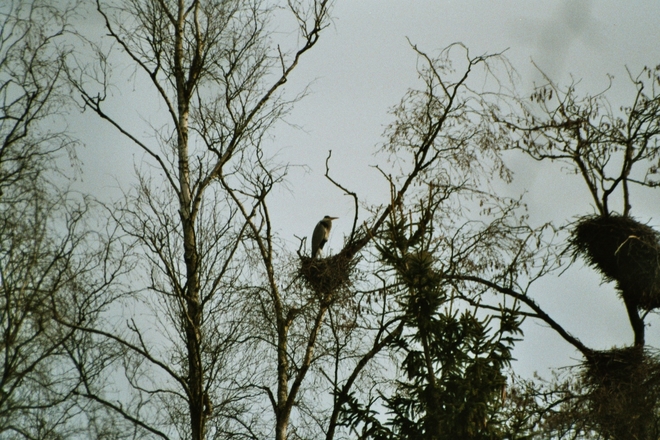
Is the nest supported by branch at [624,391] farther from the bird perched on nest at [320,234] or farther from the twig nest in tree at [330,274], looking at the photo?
the bird perched on nest at [320,234]

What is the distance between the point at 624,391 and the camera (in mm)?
9773

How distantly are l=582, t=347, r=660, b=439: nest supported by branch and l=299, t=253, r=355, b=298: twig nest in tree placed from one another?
3515 mm

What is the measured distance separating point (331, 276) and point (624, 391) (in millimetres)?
3919

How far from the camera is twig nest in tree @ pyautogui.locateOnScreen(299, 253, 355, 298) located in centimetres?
972

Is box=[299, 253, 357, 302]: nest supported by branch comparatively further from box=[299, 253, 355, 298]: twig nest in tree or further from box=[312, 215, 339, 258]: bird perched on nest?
box=[312, 215, 339, 258]: bird perched on nest

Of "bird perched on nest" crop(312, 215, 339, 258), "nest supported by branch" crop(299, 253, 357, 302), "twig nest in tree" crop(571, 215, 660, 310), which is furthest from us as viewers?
"bird perched on nest" crop(312, 215, 339, 258)

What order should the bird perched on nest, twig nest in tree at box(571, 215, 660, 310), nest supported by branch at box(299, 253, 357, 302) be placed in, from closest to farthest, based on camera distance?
1. nest supported by branch at box(299, 253, 357, 302)
2. twig nest in tree at box(571, 215, 660, 310)
3. the bird perched on nest

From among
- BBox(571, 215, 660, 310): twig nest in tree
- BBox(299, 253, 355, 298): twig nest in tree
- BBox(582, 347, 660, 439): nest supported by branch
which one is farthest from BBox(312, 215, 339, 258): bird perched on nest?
BBox(582, 347, 660, 439): nest supported by branch

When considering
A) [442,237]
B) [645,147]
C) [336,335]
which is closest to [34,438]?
[336,335]

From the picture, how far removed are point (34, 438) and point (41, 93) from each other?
351 cm

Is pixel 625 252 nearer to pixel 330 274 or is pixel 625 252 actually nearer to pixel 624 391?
pixel 624 391

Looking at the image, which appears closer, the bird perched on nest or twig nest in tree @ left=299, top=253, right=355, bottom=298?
twig nest in tree @ left=299, top=253, right=355, bottom=298

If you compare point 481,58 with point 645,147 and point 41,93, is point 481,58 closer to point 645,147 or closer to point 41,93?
point 645,147

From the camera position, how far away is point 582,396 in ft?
34.1
